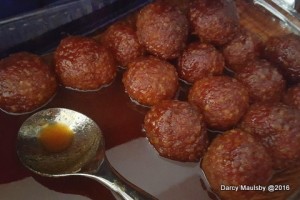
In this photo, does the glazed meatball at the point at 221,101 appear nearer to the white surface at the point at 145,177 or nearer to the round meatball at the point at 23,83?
the white surface at the point at 145,177

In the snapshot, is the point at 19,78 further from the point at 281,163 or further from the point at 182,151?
the point at 281,163

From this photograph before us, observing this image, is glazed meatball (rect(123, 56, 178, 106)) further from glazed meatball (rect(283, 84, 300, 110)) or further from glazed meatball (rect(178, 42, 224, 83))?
glazed meatball (rect(283, 84, 300, 110))

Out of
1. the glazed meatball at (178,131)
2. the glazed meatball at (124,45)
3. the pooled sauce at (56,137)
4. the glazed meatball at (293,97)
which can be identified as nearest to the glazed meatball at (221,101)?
the glazed meatball at (178,131)

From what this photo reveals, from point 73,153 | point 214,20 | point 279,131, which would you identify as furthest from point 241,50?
point 73,153

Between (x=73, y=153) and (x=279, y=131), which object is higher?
(x=279, y=131)

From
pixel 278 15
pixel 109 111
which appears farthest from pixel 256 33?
pixel 109 111

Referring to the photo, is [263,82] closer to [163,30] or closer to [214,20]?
[214,20]

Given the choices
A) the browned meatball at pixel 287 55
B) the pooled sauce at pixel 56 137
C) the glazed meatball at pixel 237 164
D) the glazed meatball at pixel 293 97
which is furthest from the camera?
the browned meatball at pixel 287 55
